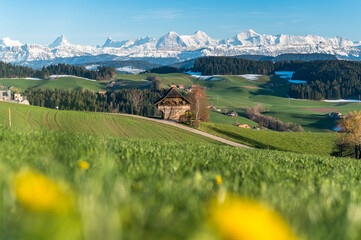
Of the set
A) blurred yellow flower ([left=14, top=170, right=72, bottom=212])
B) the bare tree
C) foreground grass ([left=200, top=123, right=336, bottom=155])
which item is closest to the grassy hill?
foreground grass ([left=200, top=123, right=336, bottom=155])

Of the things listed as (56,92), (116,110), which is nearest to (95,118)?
(116,110)

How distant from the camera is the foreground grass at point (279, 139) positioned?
71.8 m

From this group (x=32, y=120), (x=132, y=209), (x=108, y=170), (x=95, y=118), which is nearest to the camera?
(x=132, y=209)

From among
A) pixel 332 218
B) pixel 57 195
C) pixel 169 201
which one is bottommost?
pixel 332 218

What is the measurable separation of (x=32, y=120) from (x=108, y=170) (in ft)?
254

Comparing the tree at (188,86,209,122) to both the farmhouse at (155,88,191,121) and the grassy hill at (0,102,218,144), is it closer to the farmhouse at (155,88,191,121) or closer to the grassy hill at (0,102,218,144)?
the farmhouse at (155,88,191,121)

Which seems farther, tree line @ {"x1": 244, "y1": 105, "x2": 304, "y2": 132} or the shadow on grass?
tree line @ {"x1": 244, "y1": 105, "x2": 304, "y2": 132}

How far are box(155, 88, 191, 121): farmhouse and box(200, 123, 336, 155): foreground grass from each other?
11667mm

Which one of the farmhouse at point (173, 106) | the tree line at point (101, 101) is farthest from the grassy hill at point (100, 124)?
the tree line at point (101, 101)

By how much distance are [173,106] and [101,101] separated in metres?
100

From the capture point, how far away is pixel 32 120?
238 feet

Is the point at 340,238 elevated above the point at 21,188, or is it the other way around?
the point at 21,188

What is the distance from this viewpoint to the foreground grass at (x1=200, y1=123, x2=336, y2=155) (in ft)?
235

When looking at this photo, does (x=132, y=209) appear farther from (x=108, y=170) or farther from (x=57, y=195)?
(x=108, y=170)
